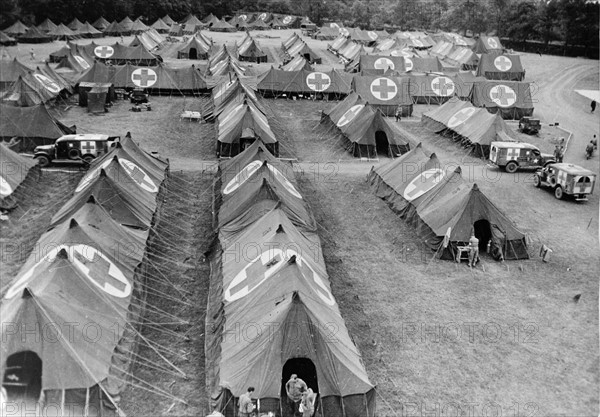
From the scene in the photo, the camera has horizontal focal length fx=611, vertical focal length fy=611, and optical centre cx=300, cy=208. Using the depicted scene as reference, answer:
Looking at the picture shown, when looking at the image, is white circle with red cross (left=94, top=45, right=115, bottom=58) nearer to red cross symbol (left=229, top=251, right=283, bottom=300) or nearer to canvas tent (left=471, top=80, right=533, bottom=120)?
canvas tent (left=471, top=80, right=533, bottom=120)

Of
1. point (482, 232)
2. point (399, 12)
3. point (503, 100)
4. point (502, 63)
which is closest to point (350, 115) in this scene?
point (503, 100)

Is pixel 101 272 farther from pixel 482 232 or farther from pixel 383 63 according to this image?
pixel 383 63

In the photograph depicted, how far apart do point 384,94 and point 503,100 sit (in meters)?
9.48

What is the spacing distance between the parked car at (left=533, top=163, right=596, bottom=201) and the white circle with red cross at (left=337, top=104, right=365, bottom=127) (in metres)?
11.9

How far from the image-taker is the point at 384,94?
1881 inches

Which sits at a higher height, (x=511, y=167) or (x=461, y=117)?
(x=461, y=117)

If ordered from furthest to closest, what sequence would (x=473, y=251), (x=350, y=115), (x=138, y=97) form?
(x=138, y=97) < (x=350, y=115) < (x=473, y=251)

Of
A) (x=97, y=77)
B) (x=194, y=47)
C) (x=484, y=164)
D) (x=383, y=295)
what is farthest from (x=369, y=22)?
(x=383, y=295)

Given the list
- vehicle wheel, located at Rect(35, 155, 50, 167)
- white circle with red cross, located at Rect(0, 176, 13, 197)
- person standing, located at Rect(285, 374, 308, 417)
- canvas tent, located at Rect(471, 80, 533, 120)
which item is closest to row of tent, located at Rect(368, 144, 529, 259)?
person standing, located at Rect(285, 374, 308, 417)

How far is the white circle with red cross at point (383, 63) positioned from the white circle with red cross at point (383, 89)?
14.0 meters

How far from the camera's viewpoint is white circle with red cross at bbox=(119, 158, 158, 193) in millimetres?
25469

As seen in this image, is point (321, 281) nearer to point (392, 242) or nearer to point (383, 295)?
point (383, 295)

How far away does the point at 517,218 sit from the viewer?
93.6 ft

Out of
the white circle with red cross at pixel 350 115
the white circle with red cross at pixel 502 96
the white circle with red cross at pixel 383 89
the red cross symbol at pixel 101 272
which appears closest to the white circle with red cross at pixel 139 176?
the red cross symbol at pixel 101 272
